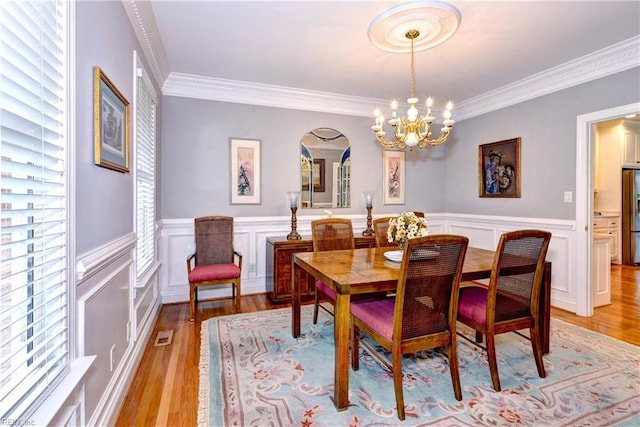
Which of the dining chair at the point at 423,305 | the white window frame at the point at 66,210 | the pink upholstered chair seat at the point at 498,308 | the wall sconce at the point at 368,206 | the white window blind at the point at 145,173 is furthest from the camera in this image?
the wall sconce at the point at 368,206

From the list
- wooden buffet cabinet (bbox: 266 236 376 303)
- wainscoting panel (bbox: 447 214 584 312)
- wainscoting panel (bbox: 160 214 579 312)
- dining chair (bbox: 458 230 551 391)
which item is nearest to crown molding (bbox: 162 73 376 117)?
wainscoting panel (bbox: 160 214 579 312)

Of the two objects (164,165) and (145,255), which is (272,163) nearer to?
(164,165)

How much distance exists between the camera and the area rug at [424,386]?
1.74 meters

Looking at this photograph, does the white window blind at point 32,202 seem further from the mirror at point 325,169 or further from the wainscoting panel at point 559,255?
the wainscoting panel at point 559,255

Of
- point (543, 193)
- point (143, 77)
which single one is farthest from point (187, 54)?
point (543, 193)

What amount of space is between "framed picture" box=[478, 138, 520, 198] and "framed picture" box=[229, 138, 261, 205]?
122 inches

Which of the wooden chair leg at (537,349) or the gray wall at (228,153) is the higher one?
the gray wall at (228,153)

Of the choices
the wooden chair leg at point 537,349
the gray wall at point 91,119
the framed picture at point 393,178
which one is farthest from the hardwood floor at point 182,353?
the framed picture at point 393,178

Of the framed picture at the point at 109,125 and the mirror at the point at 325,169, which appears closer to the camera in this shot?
the framed picture at the point at 109,125

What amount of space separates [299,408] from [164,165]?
2992 millimetres

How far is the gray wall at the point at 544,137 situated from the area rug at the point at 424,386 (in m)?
1.62

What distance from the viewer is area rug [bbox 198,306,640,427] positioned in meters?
1.74

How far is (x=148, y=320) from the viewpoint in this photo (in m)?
2.78

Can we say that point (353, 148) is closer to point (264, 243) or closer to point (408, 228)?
point (264, 243)
